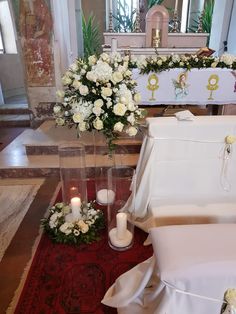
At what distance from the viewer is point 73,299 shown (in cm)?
153

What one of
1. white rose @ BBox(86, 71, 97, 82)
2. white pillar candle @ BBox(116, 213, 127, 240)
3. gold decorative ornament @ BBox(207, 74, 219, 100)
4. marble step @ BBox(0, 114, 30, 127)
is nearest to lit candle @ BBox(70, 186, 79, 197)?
white pillar candle @ BBox(116, 213, 127, 240)

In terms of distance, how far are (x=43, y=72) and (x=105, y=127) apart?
9.69ft

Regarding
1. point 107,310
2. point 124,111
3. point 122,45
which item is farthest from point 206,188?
point 122,45

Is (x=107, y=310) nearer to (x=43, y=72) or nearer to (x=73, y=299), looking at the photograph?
(x=73, y=299)

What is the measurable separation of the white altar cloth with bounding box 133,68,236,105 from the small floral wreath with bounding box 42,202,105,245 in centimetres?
173

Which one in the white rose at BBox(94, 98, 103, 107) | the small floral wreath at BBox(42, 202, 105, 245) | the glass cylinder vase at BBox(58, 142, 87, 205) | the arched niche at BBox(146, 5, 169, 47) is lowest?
the small floral wreath at BBox(42, 202, 105, 245)

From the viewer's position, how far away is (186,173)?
6.17 feet

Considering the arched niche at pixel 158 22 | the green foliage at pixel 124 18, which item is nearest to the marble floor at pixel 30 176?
the arched niche at pixel 158 22

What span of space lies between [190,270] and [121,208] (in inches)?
47.9

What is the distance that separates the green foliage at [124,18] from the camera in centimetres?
654

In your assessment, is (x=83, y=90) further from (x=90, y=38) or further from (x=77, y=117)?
(x=90, y=38)

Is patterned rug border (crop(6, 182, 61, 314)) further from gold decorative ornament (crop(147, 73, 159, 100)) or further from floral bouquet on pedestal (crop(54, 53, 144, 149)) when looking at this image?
gold decorative ornament (crop(147, 73, 159, 100))

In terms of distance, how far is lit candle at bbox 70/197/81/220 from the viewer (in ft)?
6.59

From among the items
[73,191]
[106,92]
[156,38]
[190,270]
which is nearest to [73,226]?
[73,191]
